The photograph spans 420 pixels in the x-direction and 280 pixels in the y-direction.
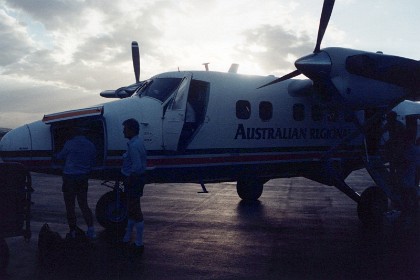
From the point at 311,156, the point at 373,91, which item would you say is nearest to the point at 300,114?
the point at 311,156

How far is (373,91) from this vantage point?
10.9 metres

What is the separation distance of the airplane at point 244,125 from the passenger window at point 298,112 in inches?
1.1

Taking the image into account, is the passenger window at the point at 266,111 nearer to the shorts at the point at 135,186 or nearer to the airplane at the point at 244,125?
the airplane at the point at 244,125

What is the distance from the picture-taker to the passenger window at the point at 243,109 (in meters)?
11.0

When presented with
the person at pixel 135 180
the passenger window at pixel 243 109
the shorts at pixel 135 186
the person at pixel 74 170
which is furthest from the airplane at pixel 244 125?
the shorts at pixel 135 186

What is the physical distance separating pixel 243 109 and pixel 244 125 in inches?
16.5

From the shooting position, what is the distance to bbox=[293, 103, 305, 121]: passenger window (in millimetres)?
12094

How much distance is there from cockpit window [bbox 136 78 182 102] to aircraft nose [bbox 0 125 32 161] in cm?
284

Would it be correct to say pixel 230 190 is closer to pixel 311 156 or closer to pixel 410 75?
pixel 311 156

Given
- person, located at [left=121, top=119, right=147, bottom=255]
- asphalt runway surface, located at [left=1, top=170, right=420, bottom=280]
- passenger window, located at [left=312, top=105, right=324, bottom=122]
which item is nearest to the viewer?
asphalt runway surface, located at [left=1, top=170, right=420, bottom=280]

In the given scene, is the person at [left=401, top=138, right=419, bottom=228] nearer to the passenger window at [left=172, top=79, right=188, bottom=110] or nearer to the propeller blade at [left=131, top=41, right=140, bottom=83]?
the passenger window at [left=172, top=79, right=188, bottom=110]

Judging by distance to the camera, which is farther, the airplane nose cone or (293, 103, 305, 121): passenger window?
(293, 103, 305, 121): passenger window

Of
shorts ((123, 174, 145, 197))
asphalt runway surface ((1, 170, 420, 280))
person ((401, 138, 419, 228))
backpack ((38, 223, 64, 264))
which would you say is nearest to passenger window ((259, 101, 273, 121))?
asphalt runway surface ((1, 170, 420, 280))

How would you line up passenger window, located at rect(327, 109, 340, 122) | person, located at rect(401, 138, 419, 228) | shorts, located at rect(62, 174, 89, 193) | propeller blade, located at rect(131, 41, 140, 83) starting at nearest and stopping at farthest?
shorts, located at rect(62, 174, 89, 193)
person, located at rect(401, 138, 419, 228)
passenger window, located at rect(327, 109, 340, 122)
propeller blade, located at rect(131, 41, 140, 83)
